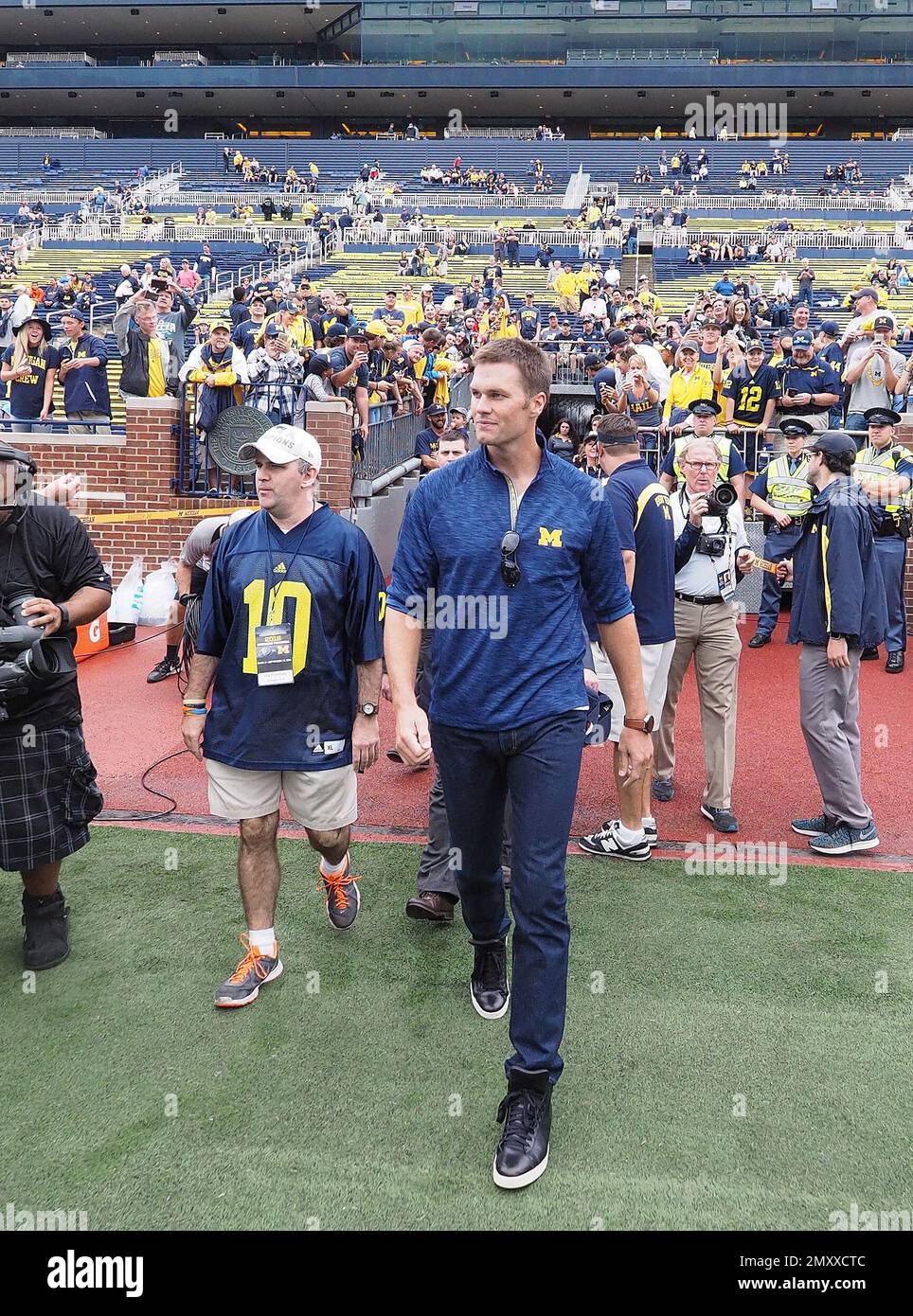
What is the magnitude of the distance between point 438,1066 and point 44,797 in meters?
1.75

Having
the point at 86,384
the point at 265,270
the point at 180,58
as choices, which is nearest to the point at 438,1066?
the point at 86,384

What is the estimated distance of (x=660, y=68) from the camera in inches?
2137

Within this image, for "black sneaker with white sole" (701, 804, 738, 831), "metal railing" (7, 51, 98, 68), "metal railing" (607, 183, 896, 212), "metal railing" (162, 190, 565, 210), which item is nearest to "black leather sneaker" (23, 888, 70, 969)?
"black sneaker with white sole" (701, 804, 738, 831)

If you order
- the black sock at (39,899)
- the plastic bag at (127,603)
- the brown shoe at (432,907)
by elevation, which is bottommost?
the brown shoe at (432,907)

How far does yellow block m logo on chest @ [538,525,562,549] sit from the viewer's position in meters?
3.09

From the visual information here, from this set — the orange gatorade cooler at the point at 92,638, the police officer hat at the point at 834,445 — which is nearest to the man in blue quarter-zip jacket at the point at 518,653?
the police officer hat at the point at 834,445

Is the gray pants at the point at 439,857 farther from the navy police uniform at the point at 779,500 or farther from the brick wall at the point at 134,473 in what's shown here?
the brick wall at the point at 134,473

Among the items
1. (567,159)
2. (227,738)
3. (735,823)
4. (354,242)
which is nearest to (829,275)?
(354,242)

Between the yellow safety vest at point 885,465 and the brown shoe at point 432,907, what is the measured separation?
5.39 m

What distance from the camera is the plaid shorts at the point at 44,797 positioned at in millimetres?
3965

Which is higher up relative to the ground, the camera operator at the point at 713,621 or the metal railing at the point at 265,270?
the metal railing at the point at 265,270

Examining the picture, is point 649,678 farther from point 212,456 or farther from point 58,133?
point 58,133

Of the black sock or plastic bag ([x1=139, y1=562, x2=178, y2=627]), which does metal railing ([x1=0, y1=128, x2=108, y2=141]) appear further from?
the black sock

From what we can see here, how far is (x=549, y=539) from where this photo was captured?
310cm
